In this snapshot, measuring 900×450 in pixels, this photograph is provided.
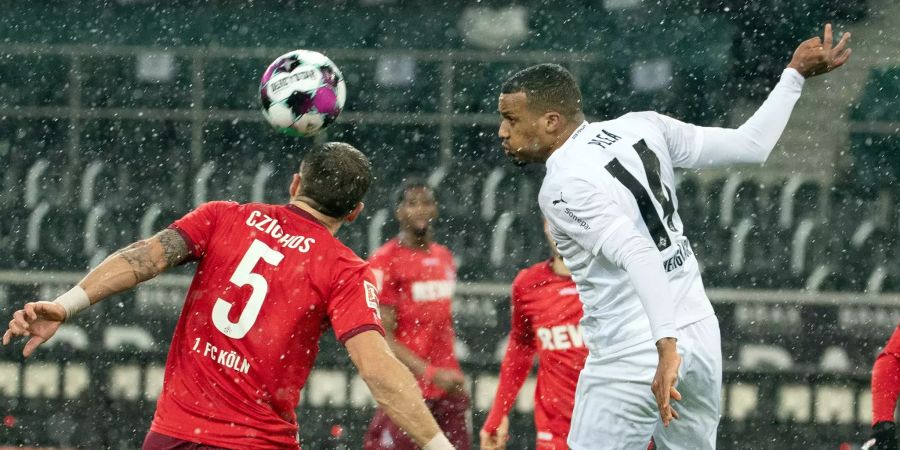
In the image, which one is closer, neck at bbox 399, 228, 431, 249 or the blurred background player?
the blurred background player

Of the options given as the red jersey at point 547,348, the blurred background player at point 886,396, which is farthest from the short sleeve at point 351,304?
the blurred background player at point 886,396

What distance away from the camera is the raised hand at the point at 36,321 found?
3.82 meters

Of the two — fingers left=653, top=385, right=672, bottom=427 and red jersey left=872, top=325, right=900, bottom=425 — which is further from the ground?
fingers left=653, top=385, right=672, bottom=427

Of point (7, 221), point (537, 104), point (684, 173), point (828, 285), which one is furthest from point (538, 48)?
point (537, 104)

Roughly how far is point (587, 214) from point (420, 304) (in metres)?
3.35

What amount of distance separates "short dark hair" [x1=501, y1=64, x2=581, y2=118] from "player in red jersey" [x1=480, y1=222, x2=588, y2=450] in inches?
68.9

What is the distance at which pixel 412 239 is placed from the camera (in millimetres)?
7660

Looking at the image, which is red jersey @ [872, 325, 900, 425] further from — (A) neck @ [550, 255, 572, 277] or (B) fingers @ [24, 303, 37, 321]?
(B) fingers @ [24, 303, 37, 321]

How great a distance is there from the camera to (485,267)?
922 centimetres

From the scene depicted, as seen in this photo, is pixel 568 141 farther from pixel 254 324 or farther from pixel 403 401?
pixel 254 324

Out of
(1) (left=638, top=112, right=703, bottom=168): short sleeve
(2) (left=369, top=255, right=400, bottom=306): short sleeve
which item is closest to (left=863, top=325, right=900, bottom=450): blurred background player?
(1) (left=638, top=112, right=703, bottom=168): short sleeve

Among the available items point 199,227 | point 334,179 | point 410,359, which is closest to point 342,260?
point 334,179

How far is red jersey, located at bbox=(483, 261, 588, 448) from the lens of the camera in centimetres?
619

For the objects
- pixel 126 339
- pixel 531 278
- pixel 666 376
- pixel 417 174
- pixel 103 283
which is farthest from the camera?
pixel 417 174
